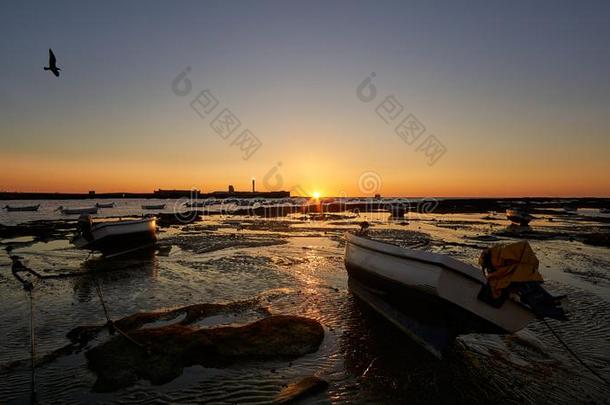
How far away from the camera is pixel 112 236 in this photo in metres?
20.2

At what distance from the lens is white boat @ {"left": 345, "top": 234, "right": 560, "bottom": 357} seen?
7.09 metres

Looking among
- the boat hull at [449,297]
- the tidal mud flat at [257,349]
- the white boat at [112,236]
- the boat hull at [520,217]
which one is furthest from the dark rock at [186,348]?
the boat hull at [520,217]

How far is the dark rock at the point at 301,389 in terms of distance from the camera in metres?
5.99

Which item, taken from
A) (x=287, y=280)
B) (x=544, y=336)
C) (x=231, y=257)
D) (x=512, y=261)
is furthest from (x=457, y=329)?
(x=231, y=257)

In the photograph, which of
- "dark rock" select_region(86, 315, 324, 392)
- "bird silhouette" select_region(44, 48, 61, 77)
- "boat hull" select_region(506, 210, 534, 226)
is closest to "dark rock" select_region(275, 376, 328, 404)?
"dark rock" select_region(86, 315, 324, 392)

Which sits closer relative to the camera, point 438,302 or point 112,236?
point 438,302

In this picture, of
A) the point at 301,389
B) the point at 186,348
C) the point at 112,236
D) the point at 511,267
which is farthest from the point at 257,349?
the point at 112,236

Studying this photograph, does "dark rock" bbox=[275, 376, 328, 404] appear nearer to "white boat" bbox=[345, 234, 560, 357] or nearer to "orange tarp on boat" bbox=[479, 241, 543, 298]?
"white boat" bbox=[345, 234, 560, 357]

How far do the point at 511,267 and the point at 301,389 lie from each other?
443cm

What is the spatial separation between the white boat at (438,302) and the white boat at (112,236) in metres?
16.3

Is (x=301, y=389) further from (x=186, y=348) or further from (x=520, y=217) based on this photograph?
(x=520, y=217)

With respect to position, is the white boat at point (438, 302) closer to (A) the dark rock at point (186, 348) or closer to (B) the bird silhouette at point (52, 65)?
(A) the dark rock at point (186, 348)

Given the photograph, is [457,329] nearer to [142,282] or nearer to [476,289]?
[476,289]

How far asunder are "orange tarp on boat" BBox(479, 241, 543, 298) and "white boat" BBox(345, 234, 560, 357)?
25 cm
